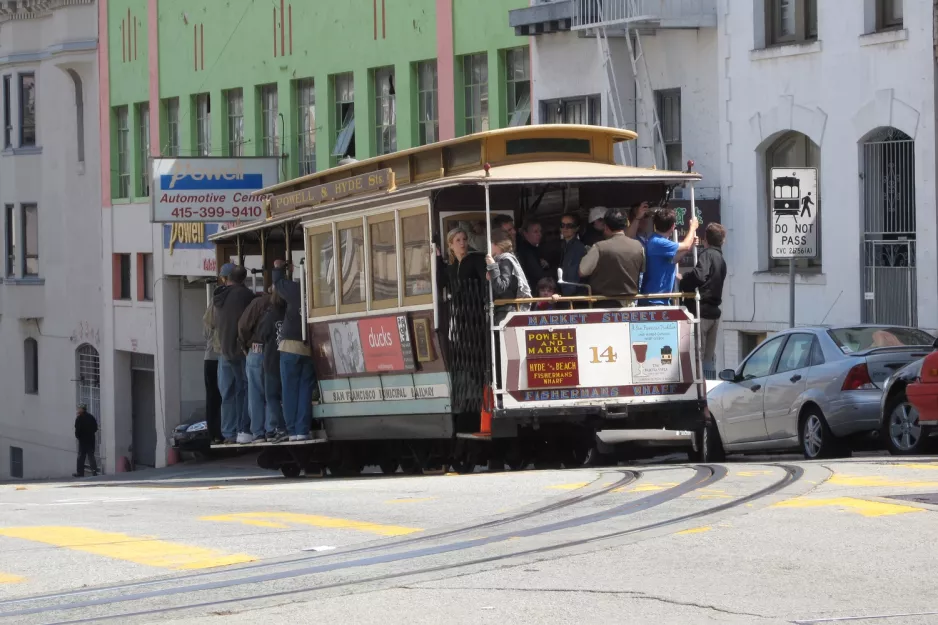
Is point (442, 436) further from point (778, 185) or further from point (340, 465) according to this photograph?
point (778, 185)

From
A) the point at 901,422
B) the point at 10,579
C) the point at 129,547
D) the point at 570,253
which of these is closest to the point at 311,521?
the point at 129,547

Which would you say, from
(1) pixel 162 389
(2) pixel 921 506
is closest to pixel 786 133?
(2) pixel 921 506

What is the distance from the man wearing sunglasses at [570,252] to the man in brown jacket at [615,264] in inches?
9.2

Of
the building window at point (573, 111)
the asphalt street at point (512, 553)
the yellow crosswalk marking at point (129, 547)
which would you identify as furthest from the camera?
the building window at point (573, 111)

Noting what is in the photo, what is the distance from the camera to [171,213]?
32.8 m

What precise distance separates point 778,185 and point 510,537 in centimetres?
992

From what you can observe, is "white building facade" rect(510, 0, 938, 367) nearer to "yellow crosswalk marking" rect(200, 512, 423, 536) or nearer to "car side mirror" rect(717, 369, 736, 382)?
"car side mirror" rect(717, 369, 736, 382)

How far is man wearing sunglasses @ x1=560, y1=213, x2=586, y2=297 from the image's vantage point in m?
15.4

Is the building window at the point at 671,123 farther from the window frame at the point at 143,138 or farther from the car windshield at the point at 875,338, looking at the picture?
the window frame at the point at 143,138

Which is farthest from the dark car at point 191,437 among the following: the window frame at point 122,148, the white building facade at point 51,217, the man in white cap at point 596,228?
the man in white cap at point 596,228

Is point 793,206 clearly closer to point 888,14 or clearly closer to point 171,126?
point 888,14

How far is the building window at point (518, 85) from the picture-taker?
30.5 m

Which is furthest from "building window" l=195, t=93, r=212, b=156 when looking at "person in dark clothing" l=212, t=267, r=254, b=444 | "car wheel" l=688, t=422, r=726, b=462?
"car wheel" l=688, t=422, r=726, b=462

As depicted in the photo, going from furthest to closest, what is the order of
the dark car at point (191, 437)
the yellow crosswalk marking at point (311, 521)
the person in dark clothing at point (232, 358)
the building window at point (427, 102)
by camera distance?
the dark car at point (191, 437) → the building window at point (427, 102) → the person in dark clothing at point (232, 358) → the yellow crosswalk marking at point (311, 521)
